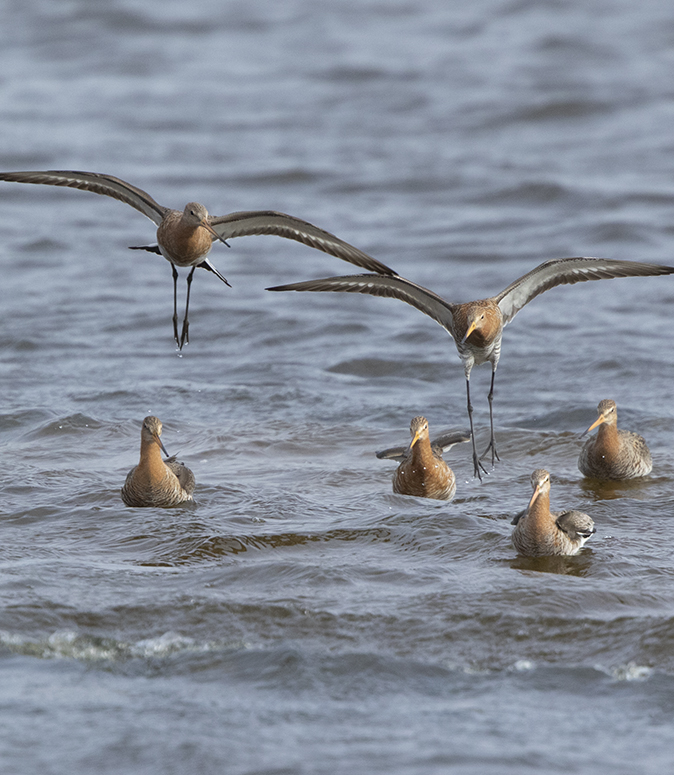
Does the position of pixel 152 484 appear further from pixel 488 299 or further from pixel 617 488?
pixel 617 488

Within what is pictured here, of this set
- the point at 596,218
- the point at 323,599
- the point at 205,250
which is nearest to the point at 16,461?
the point at 205,250

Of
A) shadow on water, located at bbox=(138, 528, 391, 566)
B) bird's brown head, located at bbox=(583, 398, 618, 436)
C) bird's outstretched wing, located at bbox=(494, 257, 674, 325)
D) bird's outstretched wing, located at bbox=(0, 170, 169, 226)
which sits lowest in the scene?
shadow on water, located at bbox=(138, 528, 391, 566)

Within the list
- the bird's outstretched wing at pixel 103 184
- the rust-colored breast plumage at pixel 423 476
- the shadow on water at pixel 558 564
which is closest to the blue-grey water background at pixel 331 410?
the shadow on water at pixel 558 564

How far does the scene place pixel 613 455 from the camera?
344 inches

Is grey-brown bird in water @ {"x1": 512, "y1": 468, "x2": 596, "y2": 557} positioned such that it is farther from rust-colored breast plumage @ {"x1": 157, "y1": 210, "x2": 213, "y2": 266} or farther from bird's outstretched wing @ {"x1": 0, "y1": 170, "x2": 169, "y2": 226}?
bird's outstretched wing @ {"x1": 0, "y1": 170, "x2": 169, "y2": 226}

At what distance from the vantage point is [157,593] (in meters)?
6.33

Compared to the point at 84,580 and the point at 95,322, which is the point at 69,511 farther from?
the point at 95,322

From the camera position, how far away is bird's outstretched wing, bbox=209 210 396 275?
7.77m

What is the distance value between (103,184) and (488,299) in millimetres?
2868

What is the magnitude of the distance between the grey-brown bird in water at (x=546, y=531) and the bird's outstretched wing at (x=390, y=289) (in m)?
1.81

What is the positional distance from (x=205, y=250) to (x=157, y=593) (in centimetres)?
297

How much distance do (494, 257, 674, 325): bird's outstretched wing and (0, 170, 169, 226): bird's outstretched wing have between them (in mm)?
2567

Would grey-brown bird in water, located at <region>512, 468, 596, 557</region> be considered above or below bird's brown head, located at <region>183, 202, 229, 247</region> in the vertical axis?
below

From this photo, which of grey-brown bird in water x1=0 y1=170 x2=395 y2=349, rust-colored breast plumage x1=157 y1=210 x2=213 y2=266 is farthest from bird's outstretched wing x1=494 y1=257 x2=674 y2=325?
rust-colored breast plumage x1=157 y1=210 x2=213 y2=266
